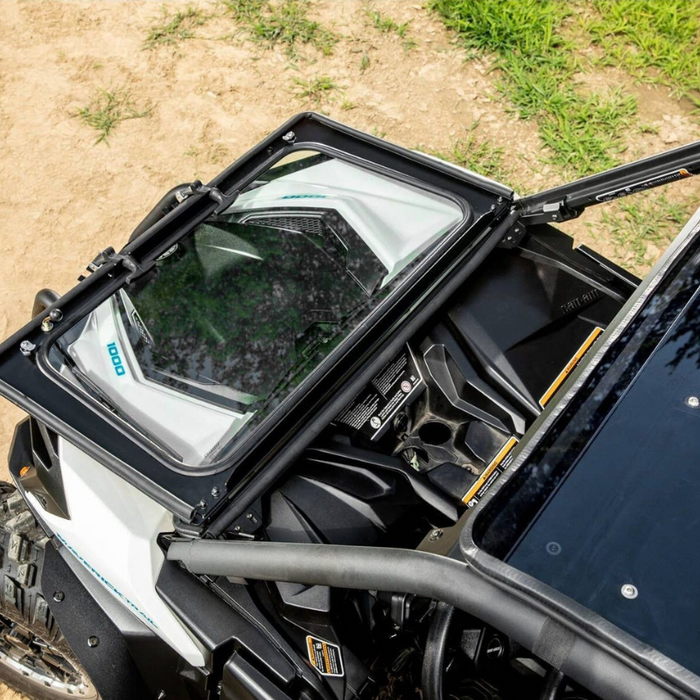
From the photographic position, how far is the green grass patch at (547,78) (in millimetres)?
4207

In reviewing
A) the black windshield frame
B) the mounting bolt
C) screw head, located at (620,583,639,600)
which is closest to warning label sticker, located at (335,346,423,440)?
the black windshield frame

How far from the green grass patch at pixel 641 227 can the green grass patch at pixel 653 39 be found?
2.76 feet

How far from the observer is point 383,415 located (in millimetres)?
2223

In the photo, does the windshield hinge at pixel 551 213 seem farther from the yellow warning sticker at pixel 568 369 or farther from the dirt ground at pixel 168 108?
the dirt ground at pixel 168 108

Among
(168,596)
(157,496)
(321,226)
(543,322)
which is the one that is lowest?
(168,596)

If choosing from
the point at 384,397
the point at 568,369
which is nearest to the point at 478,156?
the point at 568,369

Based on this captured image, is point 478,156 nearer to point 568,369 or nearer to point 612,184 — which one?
point 612,184

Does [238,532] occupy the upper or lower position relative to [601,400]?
lower

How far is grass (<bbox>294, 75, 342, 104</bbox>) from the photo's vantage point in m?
4.50

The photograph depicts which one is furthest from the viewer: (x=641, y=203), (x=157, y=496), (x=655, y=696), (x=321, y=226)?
(x=641, y=203)

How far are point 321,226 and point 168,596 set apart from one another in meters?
1.11

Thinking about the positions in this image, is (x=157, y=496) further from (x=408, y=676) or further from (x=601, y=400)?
(x=601, y=400)

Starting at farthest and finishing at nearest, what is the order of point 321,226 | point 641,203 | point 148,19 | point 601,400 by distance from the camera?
point 148,19 → point 641,203 → point 321,226 → point 601,400

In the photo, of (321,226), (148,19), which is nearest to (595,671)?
(321,226)
